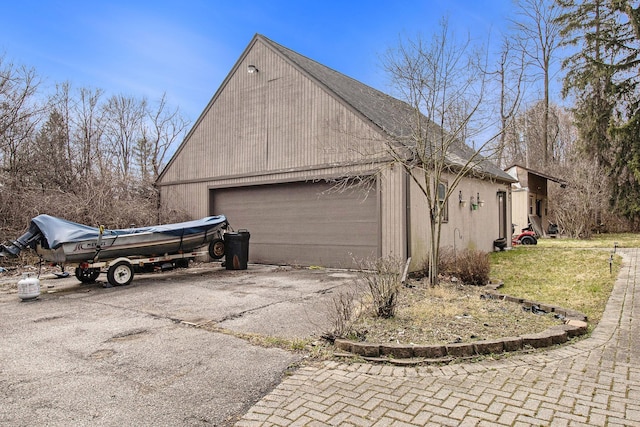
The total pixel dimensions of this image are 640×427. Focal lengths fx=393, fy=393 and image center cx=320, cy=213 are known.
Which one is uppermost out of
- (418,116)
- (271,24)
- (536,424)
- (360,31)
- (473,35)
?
(271,24)

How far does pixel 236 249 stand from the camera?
34.5 feet

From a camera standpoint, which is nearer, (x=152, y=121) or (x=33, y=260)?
(x=33, y=260)

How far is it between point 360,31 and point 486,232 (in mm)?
8202

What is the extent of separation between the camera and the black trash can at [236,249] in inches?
412

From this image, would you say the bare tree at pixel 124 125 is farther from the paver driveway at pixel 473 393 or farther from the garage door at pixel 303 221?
the paver driveway at pixel 473 393

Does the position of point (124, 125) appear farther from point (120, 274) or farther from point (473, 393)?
point (473, 393)

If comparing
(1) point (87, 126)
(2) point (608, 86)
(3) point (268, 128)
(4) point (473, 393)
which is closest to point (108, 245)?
(3) point (268, 128)

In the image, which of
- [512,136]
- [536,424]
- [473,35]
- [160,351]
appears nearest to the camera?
[536,424]

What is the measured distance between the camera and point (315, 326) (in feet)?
16.4

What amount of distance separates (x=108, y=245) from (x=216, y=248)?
2.82 metres

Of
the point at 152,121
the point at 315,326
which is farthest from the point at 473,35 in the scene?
the point at 152,121

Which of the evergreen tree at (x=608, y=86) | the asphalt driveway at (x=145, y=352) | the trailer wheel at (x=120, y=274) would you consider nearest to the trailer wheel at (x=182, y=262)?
the trailer wheel at (x=120, y=274)

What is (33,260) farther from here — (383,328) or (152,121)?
(152,121)

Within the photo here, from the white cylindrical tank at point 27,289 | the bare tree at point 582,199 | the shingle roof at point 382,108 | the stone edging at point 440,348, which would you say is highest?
the shingle roof at point 382,108
